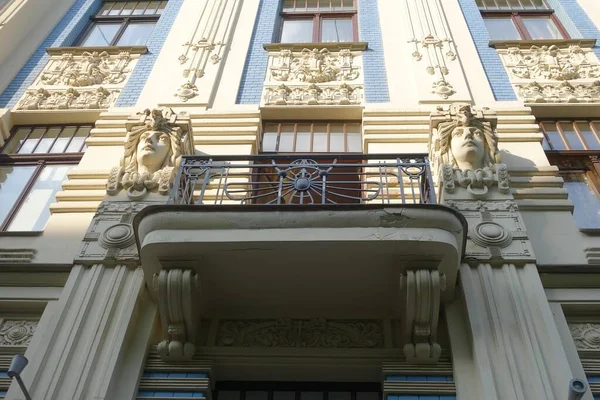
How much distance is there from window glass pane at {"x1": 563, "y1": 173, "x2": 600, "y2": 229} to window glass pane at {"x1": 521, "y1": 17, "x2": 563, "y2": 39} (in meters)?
4.25

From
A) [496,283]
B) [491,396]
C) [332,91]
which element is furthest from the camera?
[332,91]

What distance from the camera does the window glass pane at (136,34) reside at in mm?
12320

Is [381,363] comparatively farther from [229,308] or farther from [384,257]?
[229,308]

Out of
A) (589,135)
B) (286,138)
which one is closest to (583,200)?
(589,135)

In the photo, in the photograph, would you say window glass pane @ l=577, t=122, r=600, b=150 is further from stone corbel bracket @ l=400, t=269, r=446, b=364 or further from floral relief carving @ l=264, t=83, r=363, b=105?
stone corbel bracket @ l=400, t=269, r=446, b=364

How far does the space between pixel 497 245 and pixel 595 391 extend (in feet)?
5.24

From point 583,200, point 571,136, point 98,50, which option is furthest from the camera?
point 98,50

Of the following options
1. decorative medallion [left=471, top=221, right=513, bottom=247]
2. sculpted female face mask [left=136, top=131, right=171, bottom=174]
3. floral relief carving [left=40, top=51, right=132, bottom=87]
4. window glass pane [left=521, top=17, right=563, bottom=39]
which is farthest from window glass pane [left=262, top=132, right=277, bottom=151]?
window glass pane [left=521, top=17, right=563, bottom=39]

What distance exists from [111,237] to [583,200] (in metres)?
5.62

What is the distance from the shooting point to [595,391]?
5.79 meters

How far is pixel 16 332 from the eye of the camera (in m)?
6.57

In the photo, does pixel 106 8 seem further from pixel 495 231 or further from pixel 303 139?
pixel 495 231

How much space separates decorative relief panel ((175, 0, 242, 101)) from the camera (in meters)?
10.3

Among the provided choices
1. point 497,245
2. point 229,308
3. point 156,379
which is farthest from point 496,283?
point 156,379
